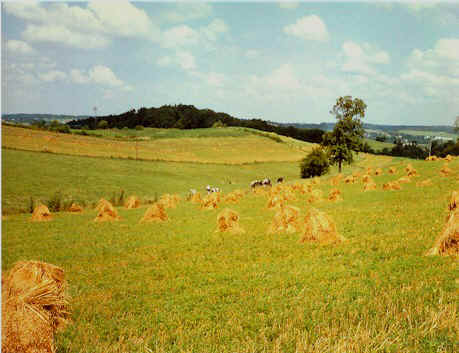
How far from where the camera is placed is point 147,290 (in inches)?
365

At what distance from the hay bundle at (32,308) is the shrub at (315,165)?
243 ft

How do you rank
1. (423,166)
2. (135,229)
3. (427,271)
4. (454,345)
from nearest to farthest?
(454,345)
(427,271)
(135,229)
(423,166)

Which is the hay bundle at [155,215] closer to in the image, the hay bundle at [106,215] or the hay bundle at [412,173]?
the hay bundle at [106,215]

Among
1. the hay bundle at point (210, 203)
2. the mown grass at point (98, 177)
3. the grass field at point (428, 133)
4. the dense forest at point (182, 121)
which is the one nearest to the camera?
the hay bundle at point (210, 203)

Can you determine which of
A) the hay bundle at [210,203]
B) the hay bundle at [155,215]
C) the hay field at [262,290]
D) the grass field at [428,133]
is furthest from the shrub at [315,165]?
the hay field at [262,290]

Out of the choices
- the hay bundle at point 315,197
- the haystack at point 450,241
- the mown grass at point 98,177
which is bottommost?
the mown grass at point 98,177

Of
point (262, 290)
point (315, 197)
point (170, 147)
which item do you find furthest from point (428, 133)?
point (262, 290)

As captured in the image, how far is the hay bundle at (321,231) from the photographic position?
12.8 meters

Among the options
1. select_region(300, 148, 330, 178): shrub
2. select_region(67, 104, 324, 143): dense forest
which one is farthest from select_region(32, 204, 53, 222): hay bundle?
select_region(67, 104, 324, 143): dense forest

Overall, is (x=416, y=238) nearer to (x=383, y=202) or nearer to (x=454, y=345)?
(x=454, y=345)

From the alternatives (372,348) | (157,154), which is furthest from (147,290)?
(157,154)

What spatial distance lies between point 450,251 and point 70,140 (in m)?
87.5

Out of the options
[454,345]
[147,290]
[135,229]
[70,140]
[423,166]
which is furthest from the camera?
[70,140]

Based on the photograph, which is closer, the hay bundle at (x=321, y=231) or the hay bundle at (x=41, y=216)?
the hay bundle at (x=321, y=231)
